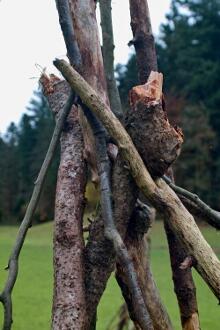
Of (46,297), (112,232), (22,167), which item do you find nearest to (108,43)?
(112,232)

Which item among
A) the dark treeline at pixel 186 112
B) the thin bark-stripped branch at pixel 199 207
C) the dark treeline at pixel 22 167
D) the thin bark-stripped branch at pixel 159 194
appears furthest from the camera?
the dark treeline at pixel 22 167

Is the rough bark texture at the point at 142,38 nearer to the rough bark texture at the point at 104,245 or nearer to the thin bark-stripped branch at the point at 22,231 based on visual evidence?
the thin bark-stripped branch at the point at 22,231

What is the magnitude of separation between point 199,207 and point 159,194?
15.0 inches

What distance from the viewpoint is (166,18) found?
2447 centimetres

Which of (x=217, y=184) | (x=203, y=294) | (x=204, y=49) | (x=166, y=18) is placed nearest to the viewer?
(x=203, y=294)

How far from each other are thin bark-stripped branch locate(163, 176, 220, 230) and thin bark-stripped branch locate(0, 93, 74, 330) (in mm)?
322

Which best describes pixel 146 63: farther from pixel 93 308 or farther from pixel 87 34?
pixel 93 308

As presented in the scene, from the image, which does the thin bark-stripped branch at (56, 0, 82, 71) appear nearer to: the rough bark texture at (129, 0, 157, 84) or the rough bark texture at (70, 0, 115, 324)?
the rough bark texture at (70, 0, 115, 324)

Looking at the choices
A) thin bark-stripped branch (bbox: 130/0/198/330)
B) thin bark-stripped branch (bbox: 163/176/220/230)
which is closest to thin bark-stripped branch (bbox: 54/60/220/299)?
thin bark-stripped branch (bbox: 163/176/220/230)

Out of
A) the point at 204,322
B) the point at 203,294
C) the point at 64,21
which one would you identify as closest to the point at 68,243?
the point at 64,21

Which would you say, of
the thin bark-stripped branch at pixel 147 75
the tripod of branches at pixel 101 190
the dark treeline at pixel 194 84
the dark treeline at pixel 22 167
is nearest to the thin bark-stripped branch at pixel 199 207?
the tripod of branches at pixel 101 190

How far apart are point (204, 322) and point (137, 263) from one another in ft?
12.8

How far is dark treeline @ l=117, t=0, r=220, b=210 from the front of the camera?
66.1 ft

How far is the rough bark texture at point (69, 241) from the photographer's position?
1536 mm
